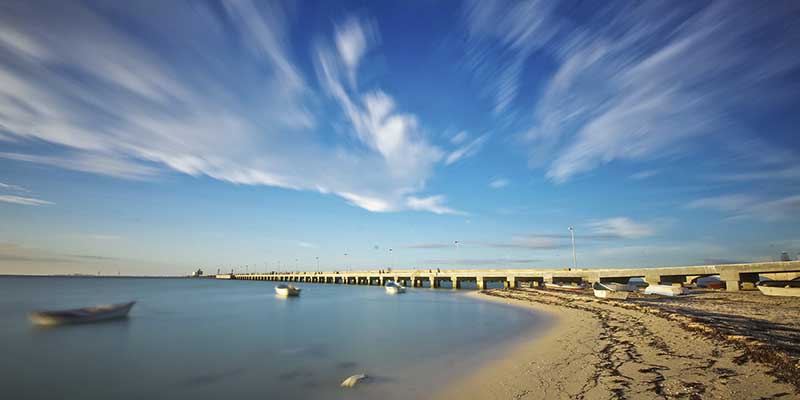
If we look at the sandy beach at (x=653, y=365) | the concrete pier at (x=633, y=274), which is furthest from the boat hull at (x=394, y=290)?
the sandy beach at (x=653, y=365)

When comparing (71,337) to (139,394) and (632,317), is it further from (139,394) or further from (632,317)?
(632,317)

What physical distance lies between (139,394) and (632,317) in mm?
25132

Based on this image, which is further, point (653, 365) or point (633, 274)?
point (633, 274)

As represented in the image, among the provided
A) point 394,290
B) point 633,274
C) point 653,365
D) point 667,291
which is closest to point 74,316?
point 653,365

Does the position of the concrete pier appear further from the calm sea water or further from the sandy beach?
the calm sea water

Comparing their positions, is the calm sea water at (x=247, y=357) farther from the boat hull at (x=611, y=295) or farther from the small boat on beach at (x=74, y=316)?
the boat hull at (x=611, y=295)

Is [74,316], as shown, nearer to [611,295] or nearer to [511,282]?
[611,295]

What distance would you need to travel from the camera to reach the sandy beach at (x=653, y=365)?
817 cm

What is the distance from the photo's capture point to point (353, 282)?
445 feet

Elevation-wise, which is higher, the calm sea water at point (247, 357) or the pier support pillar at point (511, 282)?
the calm sea water at point (247, 357)

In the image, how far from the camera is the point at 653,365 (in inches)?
400

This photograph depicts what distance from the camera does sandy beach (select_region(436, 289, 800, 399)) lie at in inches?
322

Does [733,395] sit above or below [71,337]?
above

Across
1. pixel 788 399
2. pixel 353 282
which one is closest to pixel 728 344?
pixel 788 399
